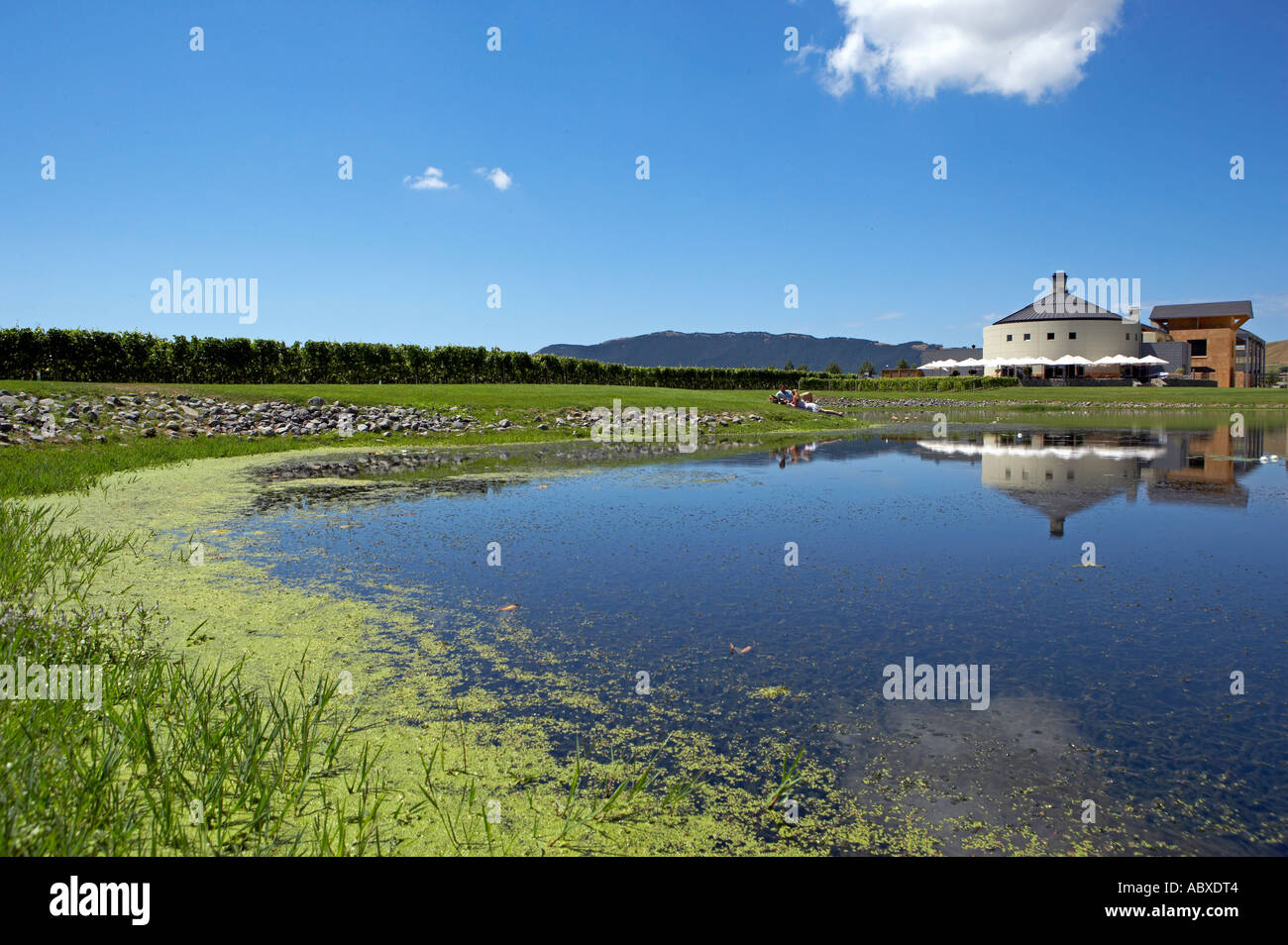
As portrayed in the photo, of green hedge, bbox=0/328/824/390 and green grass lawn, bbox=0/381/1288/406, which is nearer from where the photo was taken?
green grass lawn, bbox=0/381/1288/406

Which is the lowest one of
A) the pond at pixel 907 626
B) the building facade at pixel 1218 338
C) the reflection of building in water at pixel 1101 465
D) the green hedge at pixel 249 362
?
the pond at pixel 907 626

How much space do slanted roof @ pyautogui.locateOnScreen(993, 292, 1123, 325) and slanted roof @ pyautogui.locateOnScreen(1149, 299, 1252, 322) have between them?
7.76m

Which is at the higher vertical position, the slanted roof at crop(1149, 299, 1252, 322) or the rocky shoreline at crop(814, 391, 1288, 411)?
the slanted roof at crop(1149, 299, 1252, 322)

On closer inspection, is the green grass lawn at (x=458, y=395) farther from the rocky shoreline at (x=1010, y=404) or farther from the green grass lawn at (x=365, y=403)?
the rocky shoreline at (x=1010, y=404)

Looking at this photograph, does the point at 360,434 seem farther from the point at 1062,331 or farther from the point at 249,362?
the point at 1062,331

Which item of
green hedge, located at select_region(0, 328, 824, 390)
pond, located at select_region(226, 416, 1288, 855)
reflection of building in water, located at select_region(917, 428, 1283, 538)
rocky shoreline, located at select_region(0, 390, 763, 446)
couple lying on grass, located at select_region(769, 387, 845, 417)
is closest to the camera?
pond, located at select_region(226, 416, 1288, 855)

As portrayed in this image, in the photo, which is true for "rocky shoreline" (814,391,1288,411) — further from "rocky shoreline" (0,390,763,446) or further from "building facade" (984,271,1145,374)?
"building facade" (984,271,1145,374)

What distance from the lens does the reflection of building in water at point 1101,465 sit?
38.8 feet

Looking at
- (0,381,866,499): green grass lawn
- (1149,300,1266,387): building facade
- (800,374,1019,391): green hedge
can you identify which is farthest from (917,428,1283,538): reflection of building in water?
(1149,300,1266,387): building facade

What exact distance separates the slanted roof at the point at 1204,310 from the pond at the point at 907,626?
7785cm

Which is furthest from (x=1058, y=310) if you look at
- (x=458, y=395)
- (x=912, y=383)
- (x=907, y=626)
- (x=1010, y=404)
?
(x=907, y=626)

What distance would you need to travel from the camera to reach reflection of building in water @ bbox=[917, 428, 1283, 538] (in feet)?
38.8

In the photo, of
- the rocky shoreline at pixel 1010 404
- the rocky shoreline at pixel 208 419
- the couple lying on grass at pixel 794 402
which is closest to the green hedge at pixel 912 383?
the rocky shoreline at pixel 1010 404
